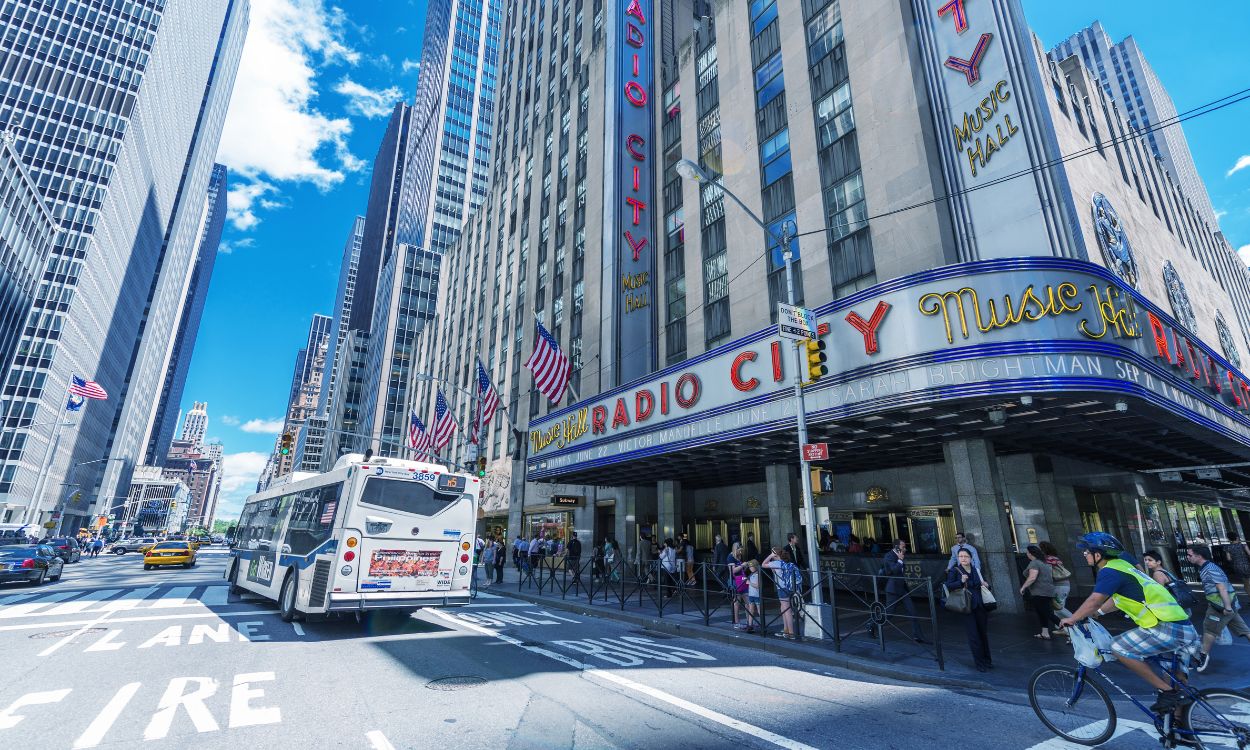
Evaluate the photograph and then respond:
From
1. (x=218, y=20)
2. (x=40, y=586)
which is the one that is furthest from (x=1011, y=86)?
(x=218, y=20)

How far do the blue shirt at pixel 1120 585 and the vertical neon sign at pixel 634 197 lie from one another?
2318cm

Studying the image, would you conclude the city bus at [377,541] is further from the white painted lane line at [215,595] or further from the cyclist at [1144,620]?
the cyclist at [1144,620]

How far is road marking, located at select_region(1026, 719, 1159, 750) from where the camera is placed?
214 inches

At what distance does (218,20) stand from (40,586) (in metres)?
190

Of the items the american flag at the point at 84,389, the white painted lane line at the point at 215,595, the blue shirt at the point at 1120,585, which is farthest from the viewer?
the american flag at the point at 84,389

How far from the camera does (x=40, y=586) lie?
67.6 ft

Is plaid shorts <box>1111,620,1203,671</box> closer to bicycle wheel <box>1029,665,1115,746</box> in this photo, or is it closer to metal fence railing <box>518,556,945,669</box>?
bicycle wheel <box>1029,665,1115,746</box>

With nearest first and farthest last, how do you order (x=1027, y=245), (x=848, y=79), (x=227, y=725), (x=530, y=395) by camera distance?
(x=227, y=725), (x=1027, y=245), (x=848, y=79), (x=530, y=395)

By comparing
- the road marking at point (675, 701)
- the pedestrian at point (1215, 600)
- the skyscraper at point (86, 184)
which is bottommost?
the road marking at point (675, 701)

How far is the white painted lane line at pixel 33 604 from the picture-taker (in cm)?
1326

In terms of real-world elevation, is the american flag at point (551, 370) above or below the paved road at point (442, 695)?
above

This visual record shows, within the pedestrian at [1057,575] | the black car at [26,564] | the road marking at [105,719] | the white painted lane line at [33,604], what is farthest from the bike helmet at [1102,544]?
the black car at [26,564]

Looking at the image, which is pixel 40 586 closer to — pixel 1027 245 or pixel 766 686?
pixel 766 686

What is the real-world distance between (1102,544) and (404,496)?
1166 cm
